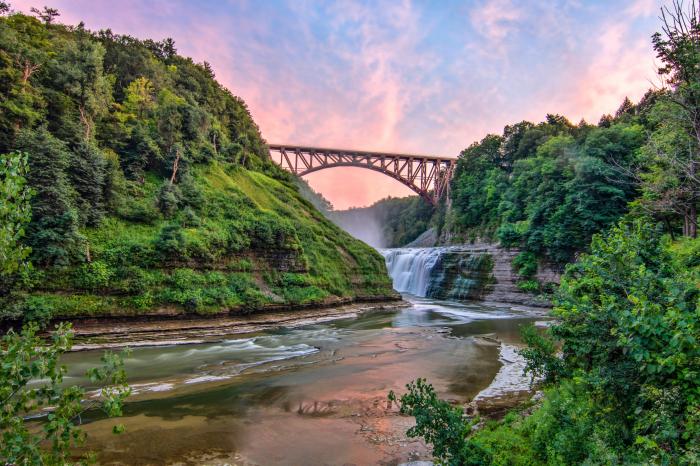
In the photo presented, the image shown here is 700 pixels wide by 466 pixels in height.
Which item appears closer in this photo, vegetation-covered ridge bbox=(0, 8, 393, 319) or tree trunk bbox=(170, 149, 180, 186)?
vegetation-covered ridge bbox=(0, 8, 393, 319)

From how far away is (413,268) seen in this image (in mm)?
44406

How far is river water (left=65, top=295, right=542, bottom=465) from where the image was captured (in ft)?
22.3

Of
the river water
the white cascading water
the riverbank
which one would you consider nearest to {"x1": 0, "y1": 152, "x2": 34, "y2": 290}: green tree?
the river water

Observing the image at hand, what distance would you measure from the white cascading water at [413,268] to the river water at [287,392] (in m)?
22.0

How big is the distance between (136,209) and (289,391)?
15.8 m

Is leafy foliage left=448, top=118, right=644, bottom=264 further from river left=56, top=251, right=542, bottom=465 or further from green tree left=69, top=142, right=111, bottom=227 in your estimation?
green tree left=69, top=142, right=111, bottom=227

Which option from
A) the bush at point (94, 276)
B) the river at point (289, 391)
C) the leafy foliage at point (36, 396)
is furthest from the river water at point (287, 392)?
the leafy foliage at point (36, 396)

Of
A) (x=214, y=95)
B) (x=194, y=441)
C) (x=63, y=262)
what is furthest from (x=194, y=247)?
(x=214, y=95)

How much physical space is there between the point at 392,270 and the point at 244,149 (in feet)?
78.7

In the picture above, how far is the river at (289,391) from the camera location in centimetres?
680

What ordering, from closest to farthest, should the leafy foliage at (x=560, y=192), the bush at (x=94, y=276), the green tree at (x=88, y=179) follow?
the bush at (x=94, y=276), the green tree at (x=88, y=179), the leafy foliage at (x=560, y=192)

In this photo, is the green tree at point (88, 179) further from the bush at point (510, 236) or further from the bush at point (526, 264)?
the bush at point (510, 236)

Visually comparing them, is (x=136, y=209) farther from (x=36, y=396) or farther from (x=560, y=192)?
(x=560, y=192)

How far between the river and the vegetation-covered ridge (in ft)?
11.9
